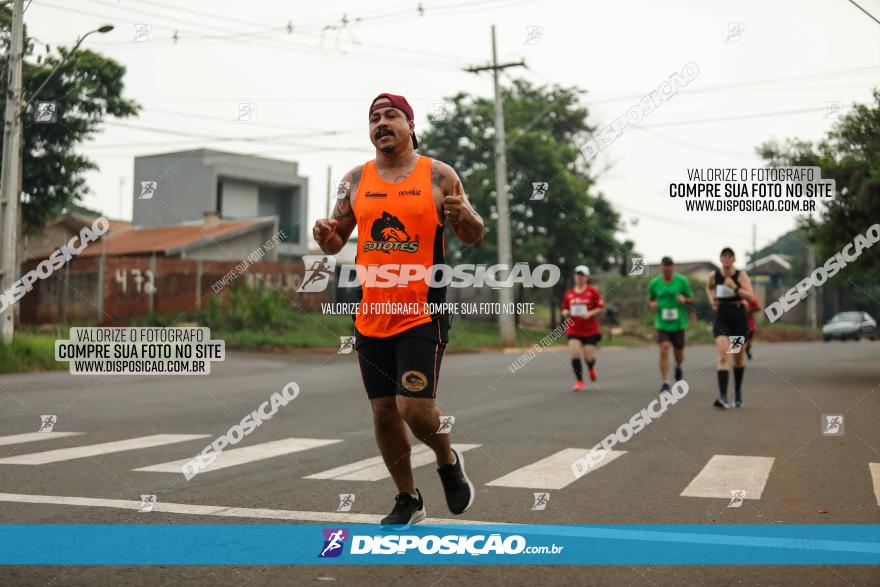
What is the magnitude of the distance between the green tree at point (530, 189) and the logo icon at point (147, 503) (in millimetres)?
29927

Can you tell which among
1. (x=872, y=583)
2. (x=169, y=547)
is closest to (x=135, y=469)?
(x=169, y=547)

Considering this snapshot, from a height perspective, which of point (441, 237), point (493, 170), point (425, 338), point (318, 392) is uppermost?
point (493, 170)

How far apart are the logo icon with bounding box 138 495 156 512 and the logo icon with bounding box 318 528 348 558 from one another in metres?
1.19

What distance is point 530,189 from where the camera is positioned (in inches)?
1510

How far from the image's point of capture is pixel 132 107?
27656 mm

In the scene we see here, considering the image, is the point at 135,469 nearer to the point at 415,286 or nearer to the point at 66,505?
the point at 66,505

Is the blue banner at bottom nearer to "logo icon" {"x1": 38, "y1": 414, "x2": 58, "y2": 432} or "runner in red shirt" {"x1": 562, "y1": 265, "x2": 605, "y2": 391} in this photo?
"logo icon" {"x1": 38, "y1": 414, "x2": 58, "y2": 432}

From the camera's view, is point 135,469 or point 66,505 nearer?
point 66,505

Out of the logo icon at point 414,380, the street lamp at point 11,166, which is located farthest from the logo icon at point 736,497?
the street lamp at point 11,166

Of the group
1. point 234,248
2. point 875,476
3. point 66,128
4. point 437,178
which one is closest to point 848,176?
point 875,476

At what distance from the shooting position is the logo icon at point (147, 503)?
5621 mm

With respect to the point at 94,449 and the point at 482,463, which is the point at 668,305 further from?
the point at 94,449

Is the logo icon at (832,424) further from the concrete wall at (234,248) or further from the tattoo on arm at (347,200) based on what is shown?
the concrete wall at (234,248)

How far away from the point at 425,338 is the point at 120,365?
46.8 feet
